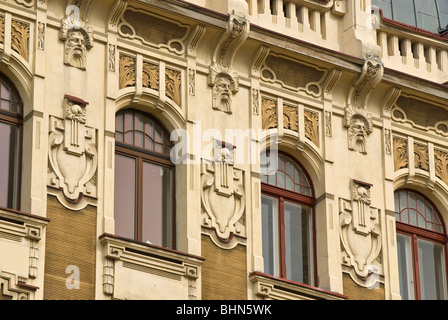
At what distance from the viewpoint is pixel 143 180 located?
32906 mm

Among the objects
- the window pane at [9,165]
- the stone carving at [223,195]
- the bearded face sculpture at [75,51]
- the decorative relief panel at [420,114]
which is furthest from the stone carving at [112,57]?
the decorative relief panel at [420,114]

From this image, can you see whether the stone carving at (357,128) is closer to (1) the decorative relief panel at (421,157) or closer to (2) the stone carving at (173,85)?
(1) the decorative relief panel at (421,157)

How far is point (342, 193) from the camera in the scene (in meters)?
34.9

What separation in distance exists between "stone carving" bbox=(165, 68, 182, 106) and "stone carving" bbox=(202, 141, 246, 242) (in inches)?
46.5

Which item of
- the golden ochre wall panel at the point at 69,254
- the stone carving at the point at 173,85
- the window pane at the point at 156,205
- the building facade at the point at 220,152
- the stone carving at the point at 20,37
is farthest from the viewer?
the stone carving at the point at 173,85

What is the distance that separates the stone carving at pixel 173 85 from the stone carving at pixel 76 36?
171 cm

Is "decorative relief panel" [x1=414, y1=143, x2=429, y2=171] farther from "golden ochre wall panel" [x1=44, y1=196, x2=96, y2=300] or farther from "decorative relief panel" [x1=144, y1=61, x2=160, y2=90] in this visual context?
"golden ochre wall panel" [x1=44, y1=196, x2=96, y2=300]

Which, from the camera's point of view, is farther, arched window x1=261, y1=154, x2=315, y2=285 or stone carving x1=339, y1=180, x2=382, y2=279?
stone carving x1=339, y1=180, x2=382, y2=279

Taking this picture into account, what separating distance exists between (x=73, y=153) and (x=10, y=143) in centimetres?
114

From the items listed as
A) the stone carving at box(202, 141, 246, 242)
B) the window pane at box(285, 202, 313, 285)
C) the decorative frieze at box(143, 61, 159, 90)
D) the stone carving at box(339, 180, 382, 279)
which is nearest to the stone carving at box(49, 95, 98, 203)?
the decorative frieze at box(143, 61, 159, 90)

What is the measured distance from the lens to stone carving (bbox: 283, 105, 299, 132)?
114 feet

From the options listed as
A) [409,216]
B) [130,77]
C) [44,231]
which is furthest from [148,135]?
[409,216]

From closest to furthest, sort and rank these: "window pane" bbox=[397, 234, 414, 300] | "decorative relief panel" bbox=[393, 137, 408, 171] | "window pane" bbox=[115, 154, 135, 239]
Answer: "window pane" bbox=[115, 154, 135, 239]
"window pane" bbox=[397, 234, 414, 300]
"decorative relief panel" bbox=[393, 137, 408, 171]

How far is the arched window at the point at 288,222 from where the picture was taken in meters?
33.8
